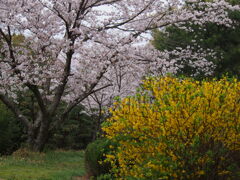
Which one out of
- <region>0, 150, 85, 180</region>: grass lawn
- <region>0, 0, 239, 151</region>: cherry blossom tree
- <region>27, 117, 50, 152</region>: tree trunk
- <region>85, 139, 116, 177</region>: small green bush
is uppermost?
<region>0, 0, 239, 151</region>: cherry blossom tree

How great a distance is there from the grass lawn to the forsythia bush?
13.5 feet

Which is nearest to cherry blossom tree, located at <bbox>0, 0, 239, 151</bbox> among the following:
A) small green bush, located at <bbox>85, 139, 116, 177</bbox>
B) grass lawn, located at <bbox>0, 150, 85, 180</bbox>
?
grass lawn, located at <bbox>0, 150, 85, 180</bbox>

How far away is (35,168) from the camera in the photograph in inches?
371

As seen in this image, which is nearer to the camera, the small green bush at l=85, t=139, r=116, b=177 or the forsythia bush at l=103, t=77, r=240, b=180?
the forsythia bush at l=103, t=77, r=240, b=180

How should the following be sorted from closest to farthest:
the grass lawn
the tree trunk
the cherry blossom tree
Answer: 1. the grass lawn
2. the cherry blossom tree
3. the tree trunk

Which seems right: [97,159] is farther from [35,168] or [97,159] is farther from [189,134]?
[189,134]

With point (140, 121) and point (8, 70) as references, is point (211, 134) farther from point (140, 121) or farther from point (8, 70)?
point (8, 70)

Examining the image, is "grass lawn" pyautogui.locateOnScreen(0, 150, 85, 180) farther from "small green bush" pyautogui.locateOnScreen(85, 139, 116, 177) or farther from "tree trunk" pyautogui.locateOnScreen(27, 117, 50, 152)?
"tree trunk" pyautogui.locateOnScreen(27, 117, 50, 152)

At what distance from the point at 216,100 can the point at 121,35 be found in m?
7.96

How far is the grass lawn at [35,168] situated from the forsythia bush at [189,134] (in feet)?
13.5

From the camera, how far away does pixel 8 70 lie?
37.1ft

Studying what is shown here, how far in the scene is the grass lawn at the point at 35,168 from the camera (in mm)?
7591

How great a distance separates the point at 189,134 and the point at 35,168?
689cm

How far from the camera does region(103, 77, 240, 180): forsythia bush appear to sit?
147 inches
